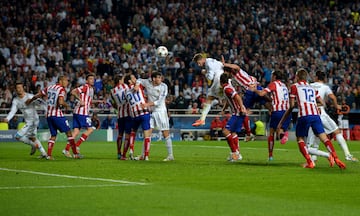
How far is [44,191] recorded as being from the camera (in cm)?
1314

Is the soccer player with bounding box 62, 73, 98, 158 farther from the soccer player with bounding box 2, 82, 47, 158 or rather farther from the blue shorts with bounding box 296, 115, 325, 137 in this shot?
the blue shorts with bounding box 296, 115, 325, 137

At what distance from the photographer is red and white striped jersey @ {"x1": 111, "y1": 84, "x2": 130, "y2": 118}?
2198 cm

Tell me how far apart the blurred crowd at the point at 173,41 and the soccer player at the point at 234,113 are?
56.5 feet

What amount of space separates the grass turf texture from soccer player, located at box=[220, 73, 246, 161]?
56cm

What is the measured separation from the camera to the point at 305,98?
697 inches

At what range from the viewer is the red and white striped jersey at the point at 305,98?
58.0ft

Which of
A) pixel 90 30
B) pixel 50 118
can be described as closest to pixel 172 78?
pixel 90 30

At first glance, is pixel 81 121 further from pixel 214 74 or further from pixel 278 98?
pixel 278 98

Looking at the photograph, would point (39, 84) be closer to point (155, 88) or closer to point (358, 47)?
point (155, 88)

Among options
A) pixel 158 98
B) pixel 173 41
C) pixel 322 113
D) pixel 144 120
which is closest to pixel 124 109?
pixel 144 120

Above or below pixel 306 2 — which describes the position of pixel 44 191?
below

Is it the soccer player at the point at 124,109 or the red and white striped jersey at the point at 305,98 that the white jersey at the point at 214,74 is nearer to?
the soccer player at the point at 124,109

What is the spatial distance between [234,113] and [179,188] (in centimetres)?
744

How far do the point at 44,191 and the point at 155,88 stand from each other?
31.0 ft
